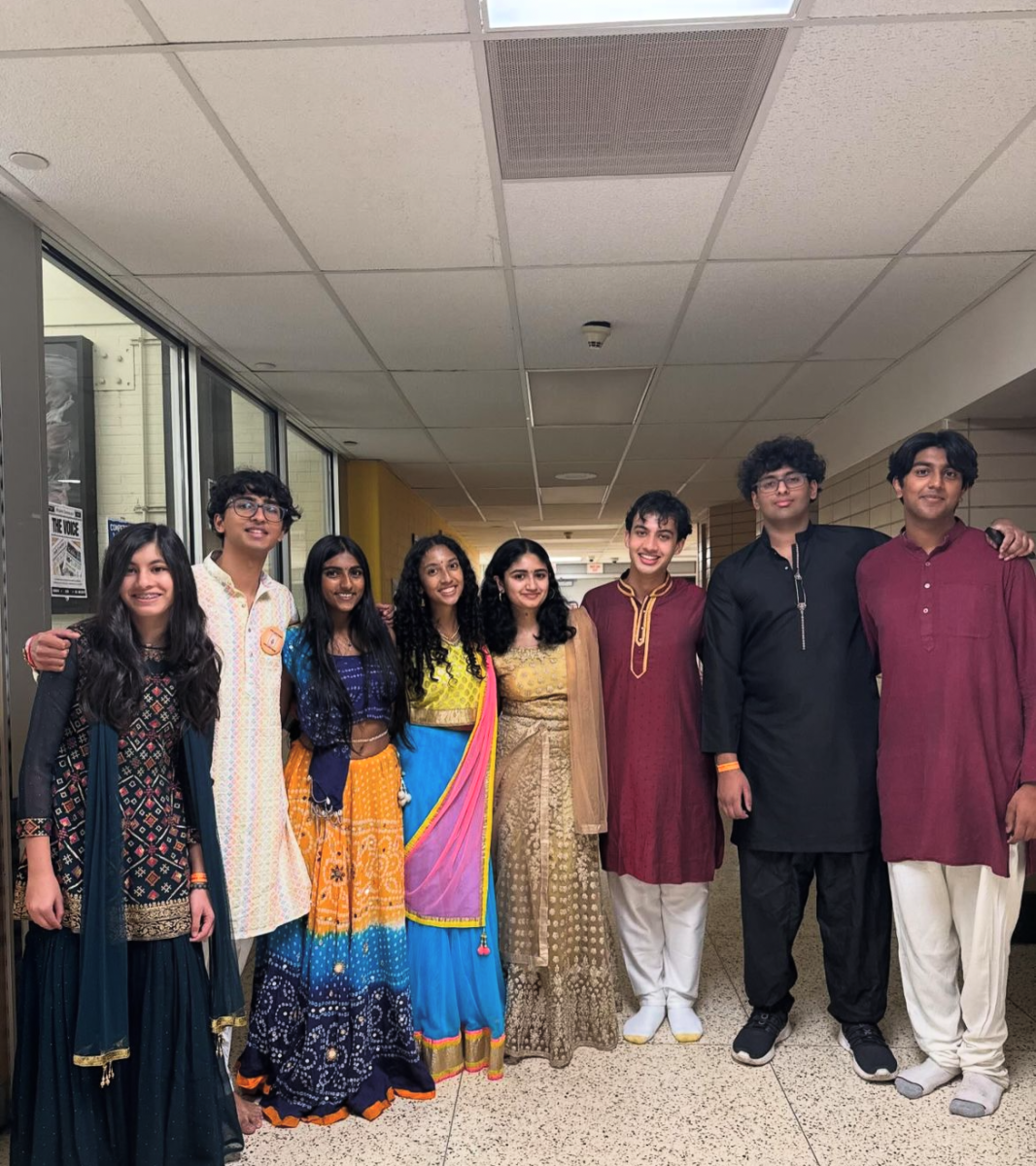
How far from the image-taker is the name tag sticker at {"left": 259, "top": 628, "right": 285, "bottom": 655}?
2.32 metres

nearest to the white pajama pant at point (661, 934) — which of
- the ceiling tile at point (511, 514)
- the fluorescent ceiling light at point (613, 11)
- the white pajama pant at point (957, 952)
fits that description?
the white pajama pant at point (957, 952)

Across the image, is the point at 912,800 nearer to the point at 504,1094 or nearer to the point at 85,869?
the point at 504,1094

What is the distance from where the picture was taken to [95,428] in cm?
334

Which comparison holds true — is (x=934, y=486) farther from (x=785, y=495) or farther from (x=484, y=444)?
(x=484, y=444)

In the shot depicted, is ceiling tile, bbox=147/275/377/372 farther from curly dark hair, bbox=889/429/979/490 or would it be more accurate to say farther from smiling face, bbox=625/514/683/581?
curly dark hair, bbox=889/429/979/490

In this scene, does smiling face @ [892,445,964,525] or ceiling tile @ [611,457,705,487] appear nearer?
smiling face @ [892,445,964,525]

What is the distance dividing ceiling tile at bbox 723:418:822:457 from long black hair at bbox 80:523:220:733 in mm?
4322

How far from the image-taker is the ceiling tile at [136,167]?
208 centimetres

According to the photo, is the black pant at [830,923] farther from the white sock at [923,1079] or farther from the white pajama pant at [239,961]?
the white pajama pant at [239,961]

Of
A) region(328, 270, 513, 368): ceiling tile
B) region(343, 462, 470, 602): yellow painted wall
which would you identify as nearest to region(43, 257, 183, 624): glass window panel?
Result: region(328, 270, 513, 368): ceiling tile

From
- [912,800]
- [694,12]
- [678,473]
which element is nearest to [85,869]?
[912,800]

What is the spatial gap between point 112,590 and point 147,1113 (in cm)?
109

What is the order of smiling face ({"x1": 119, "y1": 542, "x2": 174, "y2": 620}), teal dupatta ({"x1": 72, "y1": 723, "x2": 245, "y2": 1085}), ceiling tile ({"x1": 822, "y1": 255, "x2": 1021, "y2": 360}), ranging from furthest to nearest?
ceiling tile ({"x1": 822, "y1": 255, "x2": 1021, "y2": 360}) < smiling face ({"x1": 119, "y1": 542, "x2": 174, "y2": 620}) < teal dupatta ({"x1": 72, "y1": 723, "x2": 245, "y2": 1085})

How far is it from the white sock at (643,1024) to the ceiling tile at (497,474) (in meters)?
4.38
